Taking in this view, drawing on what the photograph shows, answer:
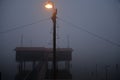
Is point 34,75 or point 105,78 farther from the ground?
point 34,75

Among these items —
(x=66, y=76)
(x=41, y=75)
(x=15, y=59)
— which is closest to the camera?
(x=41, y=75)

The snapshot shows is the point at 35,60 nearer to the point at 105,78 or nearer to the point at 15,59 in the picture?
the point at 15,59

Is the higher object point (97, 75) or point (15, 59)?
point (15, 59)

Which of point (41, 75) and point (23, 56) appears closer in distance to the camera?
point (41, 75)

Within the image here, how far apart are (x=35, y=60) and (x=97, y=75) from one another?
32.3 feet

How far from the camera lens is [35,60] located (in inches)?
908

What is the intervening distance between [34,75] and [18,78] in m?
5.78

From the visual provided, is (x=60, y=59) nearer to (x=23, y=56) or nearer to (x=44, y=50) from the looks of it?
(x=44, y=50)

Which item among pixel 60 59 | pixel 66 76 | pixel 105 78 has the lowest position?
pixel 105 78

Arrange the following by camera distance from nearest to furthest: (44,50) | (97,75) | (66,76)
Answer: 1. (66,76)
2. (44,50)
3. (97,75)

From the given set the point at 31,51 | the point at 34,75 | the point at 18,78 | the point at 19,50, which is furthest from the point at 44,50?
the point at 34,75

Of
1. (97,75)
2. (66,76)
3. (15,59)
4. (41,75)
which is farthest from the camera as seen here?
(97,75)

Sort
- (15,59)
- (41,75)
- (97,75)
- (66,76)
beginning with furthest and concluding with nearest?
(97,75) → (15,59) → (66,76) → (41,75)

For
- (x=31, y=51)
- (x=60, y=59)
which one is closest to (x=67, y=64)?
(x=60, y=59)
